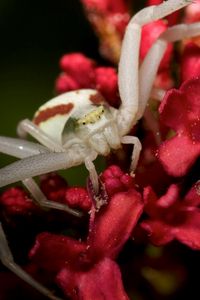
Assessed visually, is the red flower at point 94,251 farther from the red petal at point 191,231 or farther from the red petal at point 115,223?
the red petal at point 191,231

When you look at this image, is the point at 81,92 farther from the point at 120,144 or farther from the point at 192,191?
the point at 192,191

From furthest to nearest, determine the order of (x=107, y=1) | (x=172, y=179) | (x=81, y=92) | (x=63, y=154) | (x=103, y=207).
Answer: (x=107, y=1) → (x=81, y=92) → (x=63, y=154) → (x=172, y=179) → (x=103, y=207)

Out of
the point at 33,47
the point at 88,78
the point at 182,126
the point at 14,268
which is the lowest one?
the point at 33,47

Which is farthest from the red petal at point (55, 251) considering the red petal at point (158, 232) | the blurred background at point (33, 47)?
the blurred background at point (33, 47)

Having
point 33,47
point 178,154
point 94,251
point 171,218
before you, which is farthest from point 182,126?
point 33,47

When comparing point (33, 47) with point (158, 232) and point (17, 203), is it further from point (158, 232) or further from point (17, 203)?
point (158, 232)

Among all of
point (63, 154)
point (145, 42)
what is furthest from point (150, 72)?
point (63, 154)

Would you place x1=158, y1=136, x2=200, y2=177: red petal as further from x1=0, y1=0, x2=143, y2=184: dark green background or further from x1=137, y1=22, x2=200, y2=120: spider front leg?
x1=0, y1=0, x2=143, y2=184: dark green background
